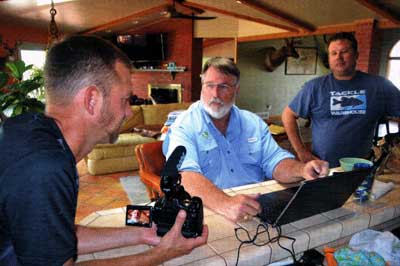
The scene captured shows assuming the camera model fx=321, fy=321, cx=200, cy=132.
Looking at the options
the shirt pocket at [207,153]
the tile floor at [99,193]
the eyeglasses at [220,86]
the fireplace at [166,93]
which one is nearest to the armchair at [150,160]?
the shirt pocket at [207,153]

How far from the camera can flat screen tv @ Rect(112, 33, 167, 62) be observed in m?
7.41

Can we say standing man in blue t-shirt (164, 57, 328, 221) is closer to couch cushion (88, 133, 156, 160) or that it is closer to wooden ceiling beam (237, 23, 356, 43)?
couch cushion (88, 133, 156, 160)

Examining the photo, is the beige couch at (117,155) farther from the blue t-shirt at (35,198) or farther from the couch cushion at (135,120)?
the blue t-shirt at (35,198)

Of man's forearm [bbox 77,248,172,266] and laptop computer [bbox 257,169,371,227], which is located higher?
laptop computer [bbox 257,169,371,227]

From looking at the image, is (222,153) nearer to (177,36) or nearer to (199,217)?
(199,217)

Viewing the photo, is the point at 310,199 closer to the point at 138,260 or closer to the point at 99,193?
the point at 138,260

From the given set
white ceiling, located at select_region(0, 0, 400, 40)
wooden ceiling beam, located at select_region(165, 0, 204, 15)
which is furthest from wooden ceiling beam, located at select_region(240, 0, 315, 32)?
wooden ceiling beam, located at select_region(165, 0, 204, 15)

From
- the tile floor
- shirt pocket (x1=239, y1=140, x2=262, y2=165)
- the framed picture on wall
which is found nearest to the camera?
shirt pocket (x1=239, y1=140, x2=262, y2=165)

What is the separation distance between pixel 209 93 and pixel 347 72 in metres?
1.06

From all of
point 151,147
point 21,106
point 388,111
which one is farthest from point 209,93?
point 21,106

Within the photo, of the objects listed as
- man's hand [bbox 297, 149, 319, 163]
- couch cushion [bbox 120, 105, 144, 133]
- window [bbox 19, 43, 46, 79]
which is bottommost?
couch cushion [bbox 120, 105, 144, 133]

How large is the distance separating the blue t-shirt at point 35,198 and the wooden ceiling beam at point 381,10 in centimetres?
458

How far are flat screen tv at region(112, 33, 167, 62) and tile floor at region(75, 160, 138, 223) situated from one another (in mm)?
3932

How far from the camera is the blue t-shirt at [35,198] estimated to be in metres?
0.56
